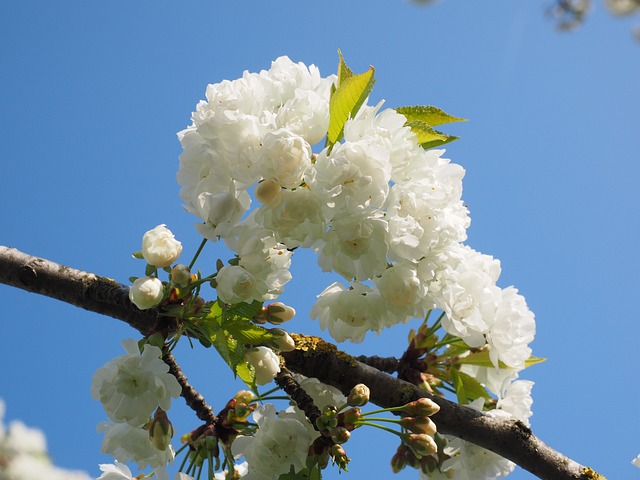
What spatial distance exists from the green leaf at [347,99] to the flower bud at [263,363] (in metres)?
0.51

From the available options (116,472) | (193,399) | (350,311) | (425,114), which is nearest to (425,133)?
(425,114)

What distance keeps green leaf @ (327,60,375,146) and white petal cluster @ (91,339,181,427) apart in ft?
2.05

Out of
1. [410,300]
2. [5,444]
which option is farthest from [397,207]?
[5,444]

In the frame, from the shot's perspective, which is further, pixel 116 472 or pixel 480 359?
pixel 480 359

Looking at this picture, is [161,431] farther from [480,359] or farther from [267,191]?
[480,359]

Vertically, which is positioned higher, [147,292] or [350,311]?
[350,311]

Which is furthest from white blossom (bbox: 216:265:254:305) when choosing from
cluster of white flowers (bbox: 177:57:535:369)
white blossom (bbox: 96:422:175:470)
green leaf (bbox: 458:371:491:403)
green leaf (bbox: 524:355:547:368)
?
green leaf (bbox: 524:355:547:368)

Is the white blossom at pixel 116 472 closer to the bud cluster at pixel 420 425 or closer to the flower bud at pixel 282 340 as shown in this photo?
the flower bud at pixel 282 340

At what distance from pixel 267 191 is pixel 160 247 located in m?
0.33

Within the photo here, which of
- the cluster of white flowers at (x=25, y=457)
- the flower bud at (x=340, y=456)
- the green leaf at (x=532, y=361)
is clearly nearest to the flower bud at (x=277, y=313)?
the flower bud at (x=340, y=456)

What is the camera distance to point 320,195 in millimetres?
1220

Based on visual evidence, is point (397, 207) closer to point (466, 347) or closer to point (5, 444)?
point (466, 347)

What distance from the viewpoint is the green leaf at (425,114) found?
1.45 metres

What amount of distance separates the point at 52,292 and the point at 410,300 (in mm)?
940
